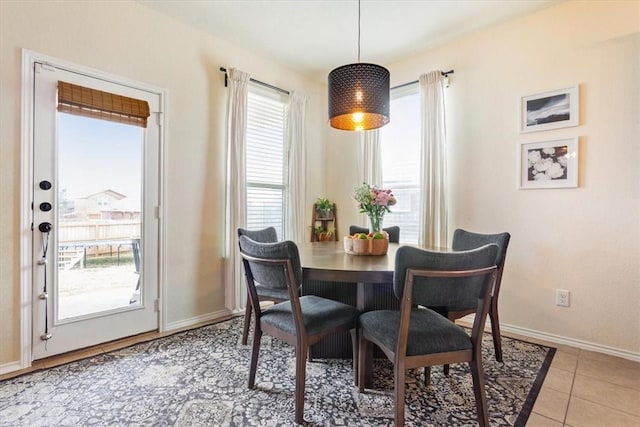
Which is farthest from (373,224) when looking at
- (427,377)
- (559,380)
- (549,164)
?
(549,164)

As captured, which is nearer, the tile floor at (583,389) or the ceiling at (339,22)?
the tile floor at (583,389)

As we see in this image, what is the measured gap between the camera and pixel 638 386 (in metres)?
1.98

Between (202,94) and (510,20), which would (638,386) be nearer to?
(510,20)

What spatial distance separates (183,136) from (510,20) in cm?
312

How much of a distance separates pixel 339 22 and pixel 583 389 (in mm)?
3270

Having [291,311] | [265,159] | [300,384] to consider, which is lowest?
[300,384]

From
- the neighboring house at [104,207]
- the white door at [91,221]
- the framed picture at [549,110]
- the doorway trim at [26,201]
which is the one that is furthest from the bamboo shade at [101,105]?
the framed picture at [549,110]

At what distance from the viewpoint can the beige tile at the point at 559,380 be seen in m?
1.96

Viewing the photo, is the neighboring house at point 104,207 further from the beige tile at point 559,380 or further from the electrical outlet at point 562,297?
the electrical outlet at point 562,297

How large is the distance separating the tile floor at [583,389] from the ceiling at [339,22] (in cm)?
279

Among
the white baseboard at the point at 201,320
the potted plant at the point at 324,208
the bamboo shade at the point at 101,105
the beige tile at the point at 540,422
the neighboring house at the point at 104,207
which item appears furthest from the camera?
the potted plant at the point at 324,208

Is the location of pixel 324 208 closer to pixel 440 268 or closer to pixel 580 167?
pixel 580 167

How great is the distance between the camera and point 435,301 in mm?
1453

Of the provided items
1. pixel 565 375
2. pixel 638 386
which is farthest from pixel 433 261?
pixel 638 386
